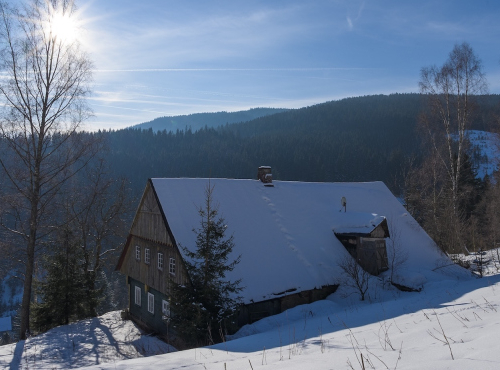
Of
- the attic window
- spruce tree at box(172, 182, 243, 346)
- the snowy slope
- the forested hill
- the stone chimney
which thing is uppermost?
the forested hill

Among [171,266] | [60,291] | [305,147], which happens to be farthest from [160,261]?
[305,147]

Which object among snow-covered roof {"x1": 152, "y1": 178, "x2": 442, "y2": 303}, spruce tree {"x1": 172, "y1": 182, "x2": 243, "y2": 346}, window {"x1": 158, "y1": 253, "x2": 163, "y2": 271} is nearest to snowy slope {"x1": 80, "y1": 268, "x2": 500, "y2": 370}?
spruce tree {"x1": 172, "y1": 182, "x2": 243, "y2": 346}

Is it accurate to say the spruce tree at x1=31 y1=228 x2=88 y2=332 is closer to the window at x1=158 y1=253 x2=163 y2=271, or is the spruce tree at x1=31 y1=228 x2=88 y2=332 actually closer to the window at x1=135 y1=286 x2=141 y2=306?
the window at x1=135 y1=286 x2=141 y2=306

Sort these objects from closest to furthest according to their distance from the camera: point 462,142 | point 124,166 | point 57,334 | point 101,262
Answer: point 57,334 → point 462,142 → point 101,262 → point 124,166

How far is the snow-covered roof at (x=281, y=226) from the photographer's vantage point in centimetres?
1641

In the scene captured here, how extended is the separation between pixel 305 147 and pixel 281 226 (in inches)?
3515

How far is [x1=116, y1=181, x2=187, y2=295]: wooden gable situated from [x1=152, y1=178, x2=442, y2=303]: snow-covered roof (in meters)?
0.73

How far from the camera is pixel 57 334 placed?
715 inches

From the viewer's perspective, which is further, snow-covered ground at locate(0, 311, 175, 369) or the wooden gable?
the wooden gable

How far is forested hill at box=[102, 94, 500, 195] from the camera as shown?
96.8 m

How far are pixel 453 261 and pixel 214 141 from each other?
368 feet

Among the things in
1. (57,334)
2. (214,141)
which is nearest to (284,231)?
(57,334)

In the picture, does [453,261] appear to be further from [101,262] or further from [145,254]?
[101,262]

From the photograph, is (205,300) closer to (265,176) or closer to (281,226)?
(281,226)
